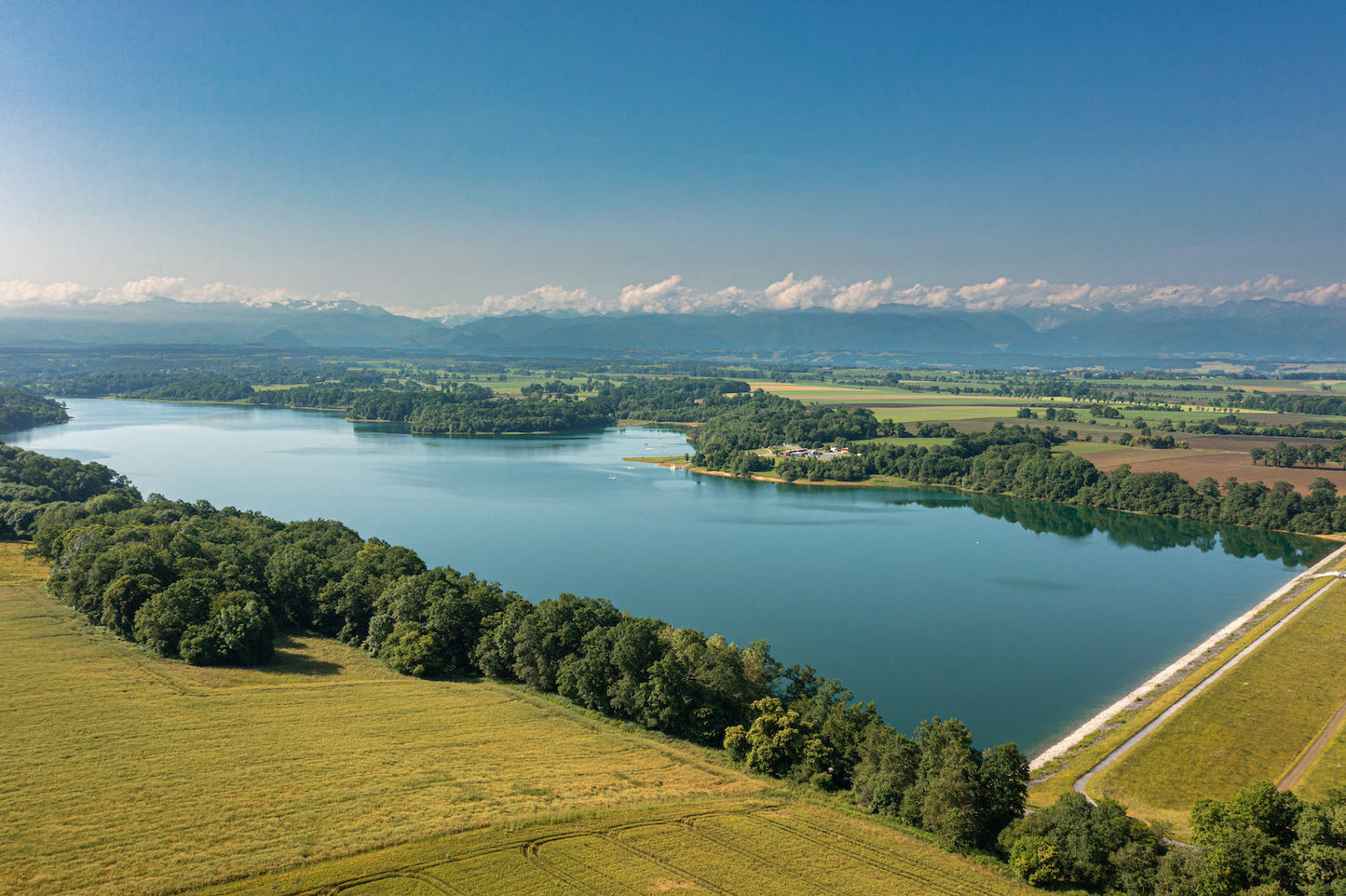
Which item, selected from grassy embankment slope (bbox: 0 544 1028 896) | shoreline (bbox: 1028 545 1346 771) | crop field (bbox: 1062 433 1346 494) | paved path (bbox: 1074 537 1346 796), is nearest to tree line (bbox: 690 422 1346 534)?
crop field (bbox: 1062 433 1346 494)

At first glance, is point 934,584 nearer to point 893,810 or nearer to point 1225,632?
point 1225,632

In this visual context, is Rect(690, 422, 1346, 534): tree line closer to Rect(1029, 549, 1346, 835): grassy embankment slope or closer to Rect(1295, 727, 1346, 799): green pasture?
Rect(1029, 549, 1346, 835): grassy embankment slope

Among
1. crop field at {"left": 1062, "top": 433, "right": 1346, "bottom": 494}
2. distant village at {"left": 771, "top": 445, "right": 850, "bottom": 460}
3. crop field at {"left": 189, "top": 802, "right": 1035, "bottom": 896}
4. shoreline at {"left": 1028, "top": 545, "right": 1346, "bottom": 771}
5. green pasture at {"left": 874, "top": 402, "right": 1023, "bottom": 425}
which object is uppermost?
green pasture at {"left": 874, "top": 402, "right": 1023, "bottom": 425}

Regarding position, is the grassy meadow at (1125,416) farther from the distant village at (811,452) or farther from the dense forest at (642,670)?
Result: the dense forest at (642,670)

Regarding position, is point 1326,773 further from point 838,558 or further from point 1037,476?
point 1037,476

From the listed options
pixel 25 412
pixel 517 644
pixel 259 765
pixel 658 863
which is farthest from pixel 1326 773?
pixel 25 412

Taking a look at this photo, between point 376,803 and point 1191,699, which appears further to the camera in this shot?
point 1191,699

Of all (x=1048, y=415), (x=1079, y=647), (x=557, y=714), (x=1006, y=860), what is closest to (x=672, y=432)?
(x=1048, y=415)
